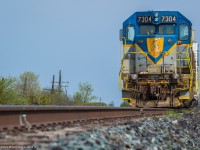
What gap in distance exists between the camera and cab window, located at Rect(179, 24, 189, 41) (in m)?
17.0

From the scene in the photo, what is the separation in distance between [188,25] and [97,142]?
13.9 metres

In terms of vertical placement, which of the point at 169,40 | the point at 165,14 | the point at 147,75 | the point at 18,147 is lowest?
the point at 18,147

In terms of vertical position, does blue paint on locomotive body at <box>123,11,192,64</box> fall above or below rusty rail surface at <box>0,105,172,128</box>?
above

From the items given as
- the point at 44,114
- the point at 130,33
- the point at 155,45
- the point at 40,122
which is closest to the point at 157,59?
the point at 155,45

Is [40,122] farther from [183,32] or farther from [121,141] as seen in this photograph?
[183,32]

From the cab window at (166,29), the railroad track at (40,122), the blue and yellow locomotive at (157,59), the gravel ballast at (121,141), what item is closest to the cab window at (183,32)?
the blue and yellow locomotive at (157,59)

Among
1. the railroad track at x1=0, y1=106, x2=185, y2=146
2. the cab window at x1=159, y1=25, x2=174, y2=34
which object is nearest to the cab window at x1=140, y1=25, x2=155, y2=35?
the cab window at x1=159, y1=25, x2=174, y2=34

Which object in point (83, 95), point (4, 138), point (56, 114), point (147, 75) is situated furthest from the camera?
point (83, 95)

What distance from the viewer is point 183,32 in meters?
17.0

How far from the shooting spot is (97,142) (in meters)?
4.18

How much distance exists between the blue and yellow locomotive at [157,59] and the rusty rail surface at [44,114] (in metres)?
3.91

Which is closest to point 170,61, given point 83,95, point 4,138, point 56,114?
point 56,114

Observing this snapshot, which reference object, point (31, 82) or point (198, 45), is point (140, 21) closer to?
point (198, 45)

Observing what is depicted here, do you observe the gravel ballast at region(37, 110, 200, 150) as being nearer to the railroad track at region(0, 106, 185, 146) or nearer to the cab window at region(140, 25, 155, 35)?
the railroad track at region(0, 106, 185, 146)
